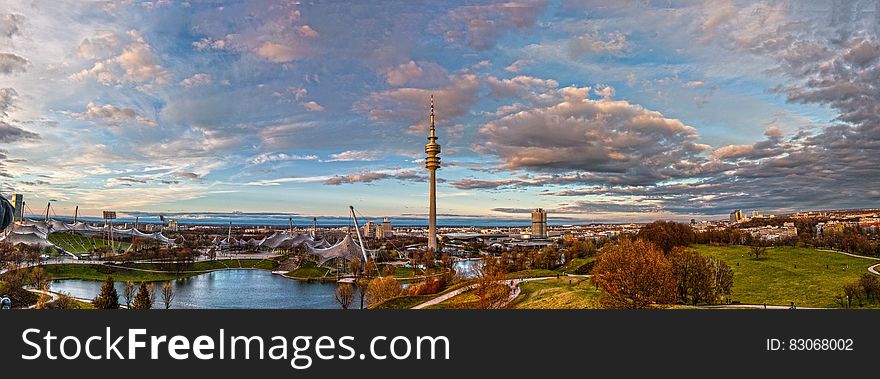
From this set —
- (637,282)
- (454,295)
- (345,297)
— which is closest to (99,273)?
(345,297)

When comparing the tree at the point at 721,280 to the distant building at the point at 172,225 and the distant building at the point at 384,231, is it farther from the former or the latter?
the distant building at the point at 172,225

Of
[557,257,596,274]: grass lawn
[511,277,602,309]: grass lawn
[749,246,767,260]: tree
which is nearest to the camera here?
[511,277,602,309]: grass lawn

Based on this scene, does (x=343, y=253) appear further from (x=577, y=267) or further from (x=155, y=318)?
(x=155, y=318)

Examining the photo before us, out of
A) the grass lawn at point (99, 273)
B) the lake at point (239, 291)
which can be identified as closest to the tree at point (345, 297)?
the lake at point (239, 291)

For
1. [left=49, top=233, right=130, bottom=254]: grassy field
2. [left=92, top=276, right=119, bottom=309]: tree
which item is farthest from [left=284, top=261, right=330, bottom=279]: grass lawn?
[left=92, top=276, right=119, bottom=309]: tree

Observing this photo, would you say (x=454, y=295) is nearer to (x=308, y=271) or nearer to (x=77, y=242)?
(x=308, y=271)

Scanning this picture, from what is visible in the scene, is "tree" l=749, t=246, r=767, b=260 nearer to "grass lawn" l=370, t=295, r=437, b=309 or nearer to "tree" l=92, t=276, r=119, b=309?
"grass lawn" l=370, t=295, r=437, b=309
